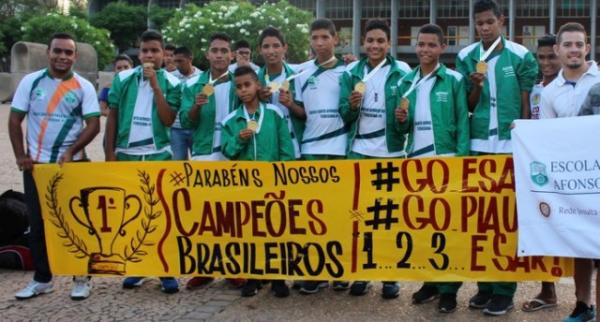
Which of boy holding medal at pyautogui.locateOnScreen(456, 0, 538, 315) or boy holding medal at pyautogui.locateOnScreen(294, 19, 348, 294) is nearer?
boy holding medal at pyautogui.locateOnScreen(456, 0, 538, 315)

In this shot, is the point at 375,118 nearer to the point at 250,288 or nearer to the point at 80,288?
the point at 250,288

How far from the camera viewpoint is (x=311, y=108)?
610cm

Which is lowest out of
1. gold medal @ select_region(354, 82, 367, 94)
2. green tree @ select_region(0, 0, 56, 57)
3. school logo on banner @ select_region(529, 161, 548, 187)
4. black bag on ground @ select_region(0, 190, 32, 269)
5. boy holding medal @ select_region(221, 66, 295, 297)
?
black bag on ground @ select_region(0, 190, 32, 269)

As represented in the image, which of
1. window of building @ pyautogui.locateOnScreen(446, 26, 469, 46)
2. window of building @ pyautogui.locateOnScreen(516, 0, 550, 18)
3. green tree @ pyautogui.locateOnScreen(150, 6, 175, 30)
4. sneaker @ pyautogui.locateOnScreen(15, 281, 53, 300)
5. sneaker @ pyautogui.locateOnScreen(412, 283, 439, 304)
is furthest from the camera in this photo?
green tree @ pyautogui.locateOnScreen(150, 6, 175, 30)

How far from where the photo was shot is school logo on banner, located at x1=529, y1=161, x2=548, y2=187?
492 cm

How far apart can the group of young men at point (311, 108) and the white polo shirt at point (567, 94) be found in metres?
0.02

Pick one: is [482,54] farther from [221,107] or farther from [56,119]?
[56,119]

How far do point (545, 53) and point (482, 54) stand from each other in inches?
30.4

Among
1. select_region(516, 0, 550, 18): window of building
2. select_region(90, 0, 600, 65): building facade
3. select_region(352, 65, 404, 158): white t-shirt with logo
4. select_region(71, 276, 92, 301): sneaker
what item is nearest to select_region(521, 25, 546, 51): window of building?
select_region(90, 0, 600, 65): building facade

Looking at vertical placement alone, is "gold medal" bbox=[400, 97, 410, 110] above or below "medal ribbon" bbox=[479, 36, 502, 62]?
below

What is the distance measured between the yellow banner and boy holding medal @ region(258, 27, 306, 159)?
655 mm

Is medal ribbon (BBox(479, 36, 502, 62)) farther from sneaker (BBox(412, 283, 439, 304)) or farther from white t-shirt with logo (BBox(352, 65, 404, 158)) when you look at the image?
sneaker (BBox(412, 283, 439, 304))

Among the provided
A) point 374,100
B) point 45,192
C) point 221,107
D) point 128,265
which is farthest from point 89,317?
point 374,100

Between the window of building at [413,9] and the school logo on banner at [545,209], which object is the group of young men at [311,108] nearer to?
the school logo on banner at [545,209]
